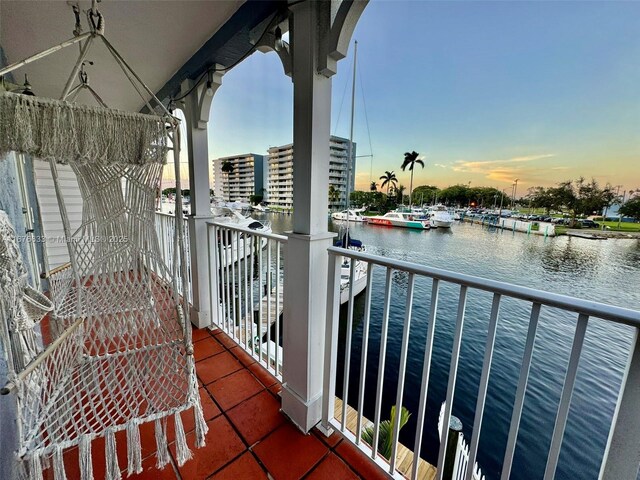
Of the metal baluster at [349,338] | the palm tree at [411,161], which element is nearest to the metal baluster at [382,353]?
the metal baluster at [349,338]

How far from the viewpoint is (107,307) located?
146cm

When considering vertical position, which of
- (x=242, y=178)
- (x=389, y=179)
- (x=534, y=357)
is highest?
(x=242, y=178)

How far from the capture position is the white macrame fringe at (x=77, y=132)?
868 mm

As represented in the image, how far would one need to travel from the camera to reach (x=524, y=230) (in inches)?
139

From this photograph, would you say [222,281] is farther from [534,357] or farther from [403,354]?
[534,357]

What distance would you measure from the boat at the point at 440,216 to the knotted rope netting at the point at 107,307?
8644 millimetres

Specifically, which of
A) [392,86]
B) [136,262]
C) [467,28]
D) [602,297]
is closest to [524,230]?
[602,297]

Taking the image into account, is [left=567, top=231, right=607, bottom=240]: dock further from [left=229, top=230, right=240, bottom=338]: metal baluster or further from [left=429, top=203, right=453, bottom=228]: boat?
[left=429, top=203, right=453, bottom=228]: boat

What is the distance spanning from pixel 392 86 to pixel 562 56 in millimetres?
6325

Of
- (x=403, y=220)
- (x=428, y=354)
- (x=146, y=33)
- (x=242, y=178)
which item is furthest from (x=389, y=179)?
(x=242, y=178)

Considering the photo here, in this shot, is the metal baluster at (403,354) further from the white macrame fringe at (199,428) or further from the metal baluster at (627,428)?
the white macrame fringe at (199,428)

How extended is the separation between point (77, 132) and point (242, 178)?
29.8 metres

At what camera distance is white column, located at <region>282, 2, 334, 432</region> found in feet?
4.30

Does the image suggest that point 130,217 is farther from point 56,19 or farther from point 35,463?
point 56,19
